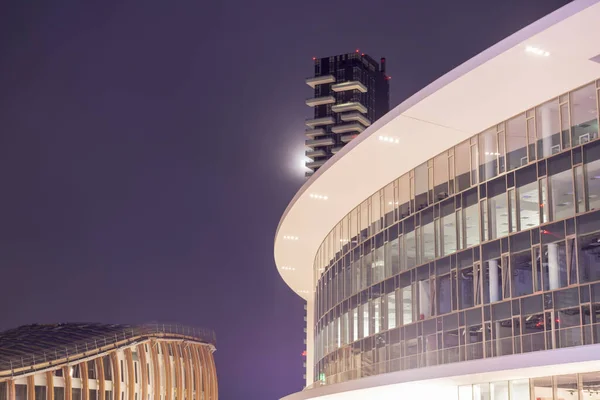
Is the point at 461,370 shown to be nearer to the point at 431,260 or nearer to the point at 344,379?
the point at 431,260

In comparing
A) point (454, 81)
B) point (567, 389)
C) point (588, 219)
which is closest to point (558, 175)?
point (588, 219)

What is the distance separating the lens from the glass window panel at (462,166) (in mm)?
33844

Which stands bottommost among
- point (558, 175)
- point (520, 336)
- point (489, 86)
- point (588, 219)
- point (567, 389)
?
point (567, 389)

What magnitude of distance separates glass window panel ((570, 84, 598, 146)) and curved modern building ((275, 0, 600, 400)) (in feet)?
0.16

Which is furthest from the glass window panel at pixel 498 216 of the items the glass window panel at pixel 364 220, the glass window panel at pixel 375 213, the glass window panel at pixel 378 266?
the glass window panel at pixel 364 220

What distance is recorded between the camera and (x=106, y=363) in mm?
72562

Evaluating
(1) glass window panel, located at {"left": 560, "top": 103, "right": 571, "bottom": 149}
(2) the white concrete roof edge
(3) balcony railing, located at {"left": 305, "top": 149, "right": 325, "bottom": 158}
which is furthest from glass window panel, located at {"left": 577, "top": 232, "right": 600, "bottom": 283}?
(3) balcony railing, located at {"left": 305, "top": 149, "right": 325, "bottom": 158}

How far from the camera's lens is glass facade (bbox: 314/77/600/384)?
27250 millimetres

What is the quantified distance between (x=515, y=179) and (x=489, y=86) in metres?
3.77

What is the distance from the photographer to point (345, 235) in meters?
47.8

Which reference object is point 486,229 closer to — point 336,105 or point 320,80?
point 336,105

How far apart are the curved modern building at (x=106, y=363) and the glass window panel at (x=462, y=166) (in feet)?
125

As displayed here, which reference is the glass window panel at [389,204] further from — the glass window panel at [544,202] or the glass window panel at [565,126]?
the glass window panel at [565,126]

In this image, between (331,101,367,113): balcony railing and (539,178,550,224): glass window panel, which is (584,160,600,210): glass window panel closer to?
(539,178,550,224): glass window panel
